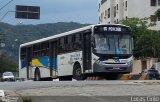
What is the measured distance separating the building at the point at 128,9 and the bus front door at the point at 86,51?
51.3 metres

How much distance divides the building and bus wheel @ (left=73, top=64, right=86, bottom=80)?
50.1 m

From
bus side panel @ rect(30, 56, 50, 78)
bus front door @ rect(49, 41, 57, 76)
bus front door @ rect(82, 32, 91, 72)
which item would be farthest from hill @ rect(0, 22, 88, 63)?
bus front door @ rect(82, 32, 91, 72)

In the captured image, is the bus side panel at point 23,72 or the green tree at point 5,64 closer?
the bus side panel at point 23,72

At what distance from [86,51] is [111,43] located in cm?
181

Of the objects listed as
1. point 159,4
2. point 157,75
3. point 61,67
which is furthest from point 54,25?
point 61,67

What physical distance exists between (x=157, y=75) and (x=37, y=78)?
1239 cm

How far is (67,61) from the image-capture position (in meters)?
33.1

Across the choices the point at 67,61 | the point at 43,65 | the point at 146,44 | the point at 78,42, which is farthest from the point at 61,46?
the point at 146,44

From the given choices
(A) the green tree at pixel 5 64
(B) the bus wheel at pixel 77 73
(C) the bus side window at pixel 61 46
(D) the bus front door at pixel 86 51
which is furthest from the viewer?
(A) the green tree at pixel 5 64

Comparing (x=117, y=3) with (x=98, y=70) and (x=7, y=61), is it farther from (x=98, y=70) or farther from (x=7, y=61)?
(x=98, y=70)

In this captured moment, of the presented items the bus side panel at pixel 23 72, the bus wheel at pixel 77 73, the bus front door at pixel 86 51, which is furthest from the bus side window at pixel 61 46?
the bus side panel at pixel 23 72

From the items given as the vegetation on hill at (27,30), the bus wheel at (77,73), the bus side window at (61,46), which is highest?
the vegetation on hill at (27,30)

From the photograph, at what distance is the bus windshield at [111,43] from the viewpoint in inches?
1161

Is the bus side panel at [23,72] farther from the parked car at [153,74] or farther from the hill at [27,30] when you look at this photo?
the hill at [27,30]
